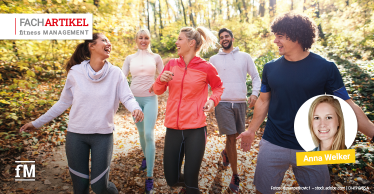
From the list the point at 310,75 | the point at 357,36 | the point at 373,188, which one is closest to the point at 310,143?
the point at 310,75

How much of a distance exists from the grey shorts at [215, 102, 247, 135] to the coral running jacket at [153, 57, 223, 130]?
3.71 ft

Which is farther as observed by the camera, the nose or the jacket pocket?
the jacket pocket

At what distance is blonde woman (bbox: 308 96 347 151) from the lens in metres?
1.75

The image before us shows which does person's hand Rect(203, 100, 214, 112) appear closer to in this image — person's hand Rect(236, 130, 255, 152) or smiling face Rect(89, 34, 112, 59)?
person's hand Rect(236, 130, 255, 152)

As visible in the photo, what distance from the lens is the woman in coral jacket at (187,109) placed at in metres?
2.54

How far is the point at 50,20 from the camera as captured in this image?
4.71m

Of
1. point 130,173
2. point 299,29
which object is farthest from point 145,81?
point 299,29

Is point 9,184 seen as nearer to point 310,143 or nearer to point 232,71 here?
point 232,71

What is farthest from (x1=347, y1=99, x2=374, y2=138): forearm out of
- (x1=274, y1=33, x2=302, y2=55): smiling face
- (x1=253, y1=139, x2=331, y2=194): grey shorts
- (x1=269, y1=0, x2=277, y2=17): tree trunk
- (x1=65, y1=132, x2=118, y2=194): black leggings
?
(x1=269, y1=0, x2=277, y2=17): tree trunk

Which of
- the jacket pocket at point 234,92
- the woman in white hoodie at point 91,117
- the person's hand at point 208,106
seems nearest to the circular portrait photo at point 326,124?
the person's hand at point 208,106

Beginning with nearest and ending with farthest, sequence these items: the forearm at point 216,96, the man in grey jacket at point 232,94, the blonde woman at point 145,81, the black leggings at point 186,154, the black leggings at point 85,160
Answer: the black leggings at point 85,160
the black leggings at point 186,154
the forearm at point 216,96
the blonde woman at point 145,81
the man in grey jacket at point 232,94

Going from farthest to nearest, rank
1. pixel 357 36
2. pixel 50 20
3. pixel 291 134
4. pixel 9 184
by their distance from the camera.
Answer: pixel 357 36, pixel 50 20, pixel 9 184, pixel 291 134

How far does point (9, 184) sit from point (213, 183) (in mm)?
3787

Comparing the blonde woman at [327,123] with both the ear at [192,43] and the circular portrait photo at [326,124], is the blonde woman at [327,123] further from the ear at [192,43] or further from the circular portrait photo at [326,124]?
the ear at [192,43]
